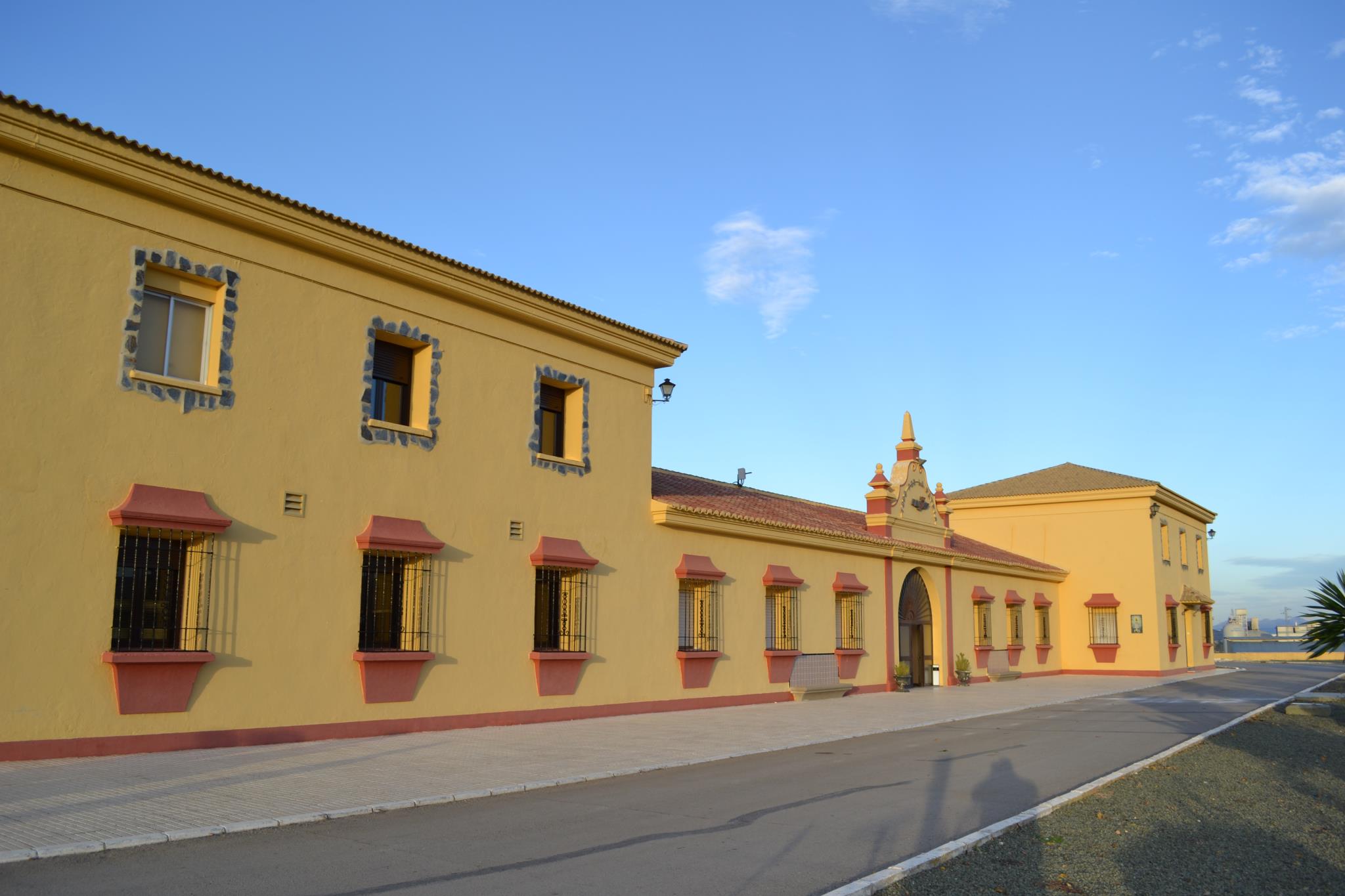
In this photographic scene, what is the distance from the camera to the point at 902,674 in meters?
26.9

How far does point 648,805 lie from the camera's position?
9164mm

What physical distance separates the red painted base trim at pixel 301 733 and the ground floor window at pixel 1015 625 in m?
19.1

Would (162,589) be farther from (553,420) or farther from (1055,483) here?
(1055,483)

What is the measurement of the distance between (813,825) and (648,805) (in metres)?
1.63

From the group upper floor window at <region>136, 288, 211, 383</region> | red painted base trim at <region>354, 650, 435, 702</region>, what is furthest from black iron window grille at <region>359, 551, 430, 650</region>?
upper floor window at <region>136, 288, 211, 383</region>

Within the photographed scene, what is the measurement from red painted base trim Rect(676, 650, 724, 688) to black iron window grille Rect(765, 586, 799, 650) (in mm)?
2348

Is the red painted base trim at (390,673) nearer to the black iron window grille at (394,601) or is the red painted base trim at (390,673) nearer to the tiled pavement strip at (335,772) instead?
the black iron window grille at (394,601)

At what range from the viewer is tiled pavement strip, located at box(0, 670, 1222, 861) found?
7.75 metres

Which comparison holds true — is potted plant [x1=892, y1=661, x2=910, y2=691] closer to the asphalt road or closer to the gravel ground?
the asphalt road

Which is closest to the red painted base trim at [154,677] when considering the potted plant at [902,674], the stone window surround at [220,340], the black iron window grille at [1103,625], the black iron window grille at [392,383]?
the stone window surround at [220,340]

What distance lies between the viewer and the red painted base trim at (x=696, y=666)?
1930cm

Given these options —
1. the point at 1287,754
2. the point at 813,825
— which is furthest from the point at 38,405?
the point at 1287,754

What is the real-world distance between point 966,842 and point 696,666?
40.4ft

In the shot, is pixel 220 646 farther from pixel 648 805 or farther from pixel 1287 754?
pixel 1287 754
